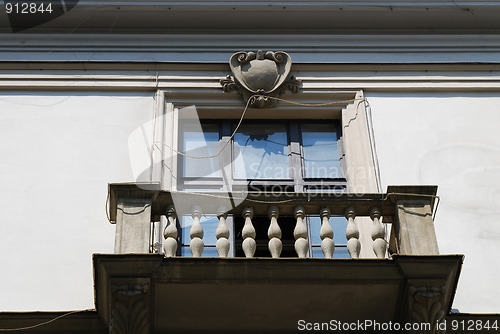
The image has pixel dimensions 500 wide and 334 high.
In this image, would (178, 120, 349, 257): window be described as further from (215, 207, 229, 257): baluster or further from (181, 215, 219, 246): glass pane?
(215, 207, 229, 257): baluster

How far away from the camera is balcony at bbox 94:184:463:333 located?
8008mm

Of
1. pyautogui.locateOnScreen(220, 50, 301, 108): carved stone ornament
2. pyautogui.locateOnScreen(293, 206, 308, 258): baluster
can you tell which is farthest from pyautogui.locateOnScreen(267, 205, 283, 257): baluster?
pyautogui.locateOnScreen(220, 50, 301, 108): carved stone ornament

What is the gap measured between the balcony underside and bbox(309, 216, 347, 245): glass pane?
179cm

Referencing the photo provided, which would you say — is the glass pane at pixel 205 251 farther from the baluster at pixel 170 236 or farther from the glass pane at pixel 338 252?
the baluster at pixel 170 236

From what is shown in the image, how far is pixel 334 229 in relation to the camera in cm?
1023

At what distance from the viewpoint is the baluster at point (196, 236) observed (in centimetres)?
838

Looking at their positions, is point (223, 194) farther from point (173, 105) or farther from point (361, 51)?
point (361, 51)

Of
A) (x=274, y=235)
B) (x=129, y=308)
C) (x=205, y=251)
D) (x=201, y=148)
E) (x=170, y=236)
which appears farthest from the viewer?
(x=201, y=148)

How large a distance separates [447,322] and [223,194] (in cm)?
234

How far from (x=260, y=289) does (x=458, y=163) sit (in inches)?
139

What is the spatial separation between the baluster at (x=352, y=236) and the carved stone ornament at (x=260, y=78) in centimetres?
284

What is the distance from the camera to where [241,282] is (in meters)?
8.06

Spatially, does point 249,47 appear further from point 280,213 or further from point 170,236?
point 170,236

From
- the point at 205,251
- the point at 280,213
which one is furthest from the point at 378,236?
the point at 205,251
